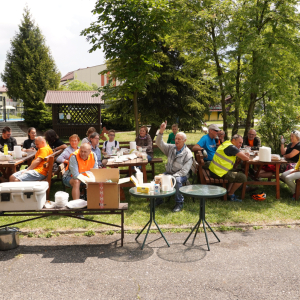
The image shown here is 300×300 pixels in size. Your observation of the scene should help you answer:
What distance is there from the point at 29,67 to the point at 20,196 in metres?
27.9

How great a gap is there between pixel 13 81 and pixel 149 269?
30230 millimetres

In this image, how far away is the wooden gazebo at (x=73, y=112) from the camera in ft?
71.4

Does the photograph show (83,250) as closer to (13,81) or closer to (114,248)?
(114,248)

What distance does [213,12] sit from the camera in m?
9.25

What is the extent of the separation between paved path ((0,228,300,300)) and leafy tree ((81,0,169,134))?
5857 millimetres

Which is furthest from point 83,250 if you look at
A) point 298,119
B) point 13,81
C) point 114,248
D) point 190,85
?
point 13,81

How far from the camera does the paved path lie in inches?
126

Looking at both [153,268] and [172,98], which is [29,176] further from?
[172,98]

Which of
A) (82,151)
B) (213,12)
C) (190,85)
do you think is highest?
(213,12)

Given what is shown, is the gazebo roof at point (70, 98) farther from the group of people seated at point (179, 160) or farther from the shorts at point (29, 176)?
the shorts at point (29, 176)

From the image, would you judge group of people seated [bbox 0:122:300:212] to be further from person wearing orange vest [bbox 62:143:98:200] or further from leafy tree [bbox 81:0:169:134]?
leafy tree [bbox 81:0:169:134]

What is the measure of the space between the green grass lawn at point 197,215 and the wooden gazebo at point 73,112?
16.4 metres

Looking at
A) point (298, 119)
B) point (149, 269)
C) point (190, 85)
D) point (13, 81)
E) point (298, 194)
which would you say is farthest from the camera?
point (13, 81)

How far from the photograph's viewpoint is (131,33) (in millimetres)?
8844
